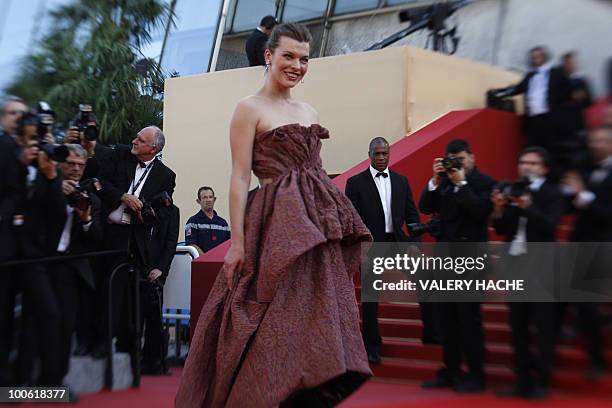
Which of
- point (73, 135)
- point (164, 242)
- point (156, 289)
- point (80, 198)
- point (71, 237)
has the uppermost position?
point (73, 135)

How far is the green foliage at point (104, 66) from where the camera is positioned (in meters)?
8.53

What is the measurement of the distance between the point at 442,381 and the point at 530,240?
1.11 meters

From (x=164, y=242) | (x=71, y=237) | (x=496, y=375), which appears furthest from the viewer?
(x=164, y=242)

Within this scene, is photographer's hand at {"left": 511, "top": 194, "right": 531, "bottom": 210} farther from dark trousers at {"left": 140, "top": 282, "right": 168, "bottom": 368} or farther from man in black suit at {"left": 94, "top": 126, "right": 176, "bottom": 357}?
dark trousers at {"left": 140, "top": 282, "right": 168, "bottom": 368}

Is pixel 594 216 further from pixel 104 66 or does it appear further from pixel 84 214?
pixel 104 66

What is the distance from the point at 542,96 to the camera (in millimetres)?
8180

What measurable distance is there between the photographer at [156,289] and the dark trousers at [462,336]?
212 cm

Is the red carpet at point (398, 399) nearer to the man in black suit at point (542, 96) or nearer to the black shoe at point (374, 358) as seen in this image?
the black shoe at point (374, 358)

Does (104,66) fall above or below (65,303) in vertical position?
above

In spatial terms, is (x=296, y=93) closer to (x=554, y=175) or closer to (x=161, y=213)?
(x=161, y=213)

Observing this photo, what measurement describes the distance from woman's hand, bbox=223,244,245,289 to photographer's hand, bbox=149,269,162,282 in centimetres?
314

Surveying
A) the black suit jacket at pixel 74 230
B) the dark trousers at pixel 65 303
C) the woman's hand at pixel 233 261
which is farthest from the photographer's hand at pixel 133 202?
the woman's hand at pixel 233 261

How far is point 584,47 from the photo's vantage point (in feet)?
21.0

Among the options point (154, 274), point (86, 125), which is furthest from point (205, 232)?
point (86, 125)
